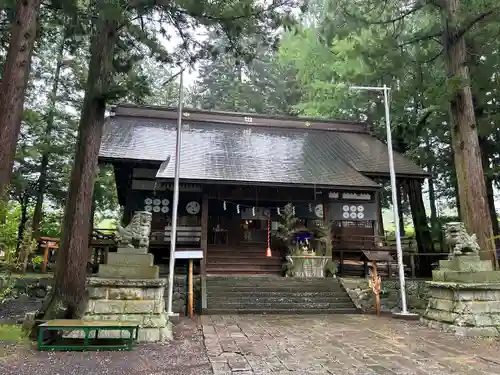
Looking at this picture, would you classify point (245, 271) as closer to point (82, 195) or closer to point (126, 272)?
point (126, 272)

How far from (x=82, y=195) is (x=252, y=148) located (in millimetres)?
9742

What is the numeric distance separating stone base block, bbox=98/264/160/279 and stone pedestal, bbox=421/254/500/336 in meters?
5.70

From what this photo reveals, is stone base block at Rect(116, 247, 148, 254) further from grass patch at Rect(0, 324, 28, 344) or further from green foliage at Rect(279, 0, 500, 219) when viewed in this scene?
green foliage at Rect(279, 0, 500, 219)

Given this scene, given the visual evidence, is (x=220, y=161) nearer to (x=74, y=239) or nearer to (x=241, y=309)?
(x=241, y=309)

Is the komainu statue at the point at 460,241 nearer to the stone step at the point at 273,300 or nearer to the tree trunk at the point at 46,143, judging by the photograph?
the stone step at the point at 273,300

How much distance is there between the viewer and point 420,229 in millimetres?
15039

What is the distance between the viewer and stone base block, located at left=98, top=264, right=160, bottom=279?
6344 mm

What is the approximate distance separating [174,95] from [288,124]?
49.5 feet

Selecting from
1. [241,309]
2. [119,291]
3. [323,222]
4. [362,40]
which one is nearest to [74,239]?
[119,291]

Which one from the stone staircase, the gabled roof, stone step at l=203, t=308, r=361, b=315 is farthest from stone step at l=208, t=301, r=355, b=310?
the gabled roof

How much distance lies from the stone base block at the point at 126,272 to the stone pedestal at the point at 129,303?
5.2 inches

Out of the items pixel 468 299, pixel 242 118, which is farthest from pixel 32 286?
pixel 242 118

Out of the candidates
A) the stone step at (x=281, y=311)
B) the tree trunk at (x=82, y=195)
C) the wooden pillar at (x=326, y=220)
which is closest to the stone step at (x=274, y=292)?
the stone step at (x=281, y=311)

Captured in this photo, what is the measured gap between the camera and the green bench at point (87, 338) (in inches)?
199
